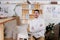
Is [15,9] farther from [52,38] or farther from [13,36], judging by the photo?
[52,38]

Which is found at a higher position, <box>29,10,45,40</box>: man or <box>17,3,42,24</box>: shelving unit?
<box>17,3,42,24</box>: shelving unit

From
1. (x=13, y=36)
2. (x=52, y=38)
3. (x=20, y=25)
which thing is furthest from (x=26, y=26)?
(x=52, y=38)

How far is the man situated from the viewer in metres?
1.57


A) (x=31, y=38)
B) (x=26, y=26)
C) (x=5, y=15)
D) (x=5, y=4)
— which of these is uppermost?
(x=5, y=4)

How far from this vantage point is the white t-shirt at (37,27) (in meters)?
1.57

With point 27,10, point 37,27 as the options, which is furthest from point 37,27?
point 27,10

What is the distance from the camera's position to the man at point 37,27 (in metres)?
1.57

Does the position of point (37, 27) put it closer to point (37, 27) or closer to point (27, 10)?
point (37, 27)

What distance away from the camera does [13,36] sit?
1587 millimetres

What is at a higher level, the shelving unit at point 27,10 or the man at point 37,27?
the shelving unit at point 27,10

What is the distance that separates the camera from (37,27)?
158 centimetres

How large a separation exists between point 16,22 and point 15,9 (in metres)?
0.15

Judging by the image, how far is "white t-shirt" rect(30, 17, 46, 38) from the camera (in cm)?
157

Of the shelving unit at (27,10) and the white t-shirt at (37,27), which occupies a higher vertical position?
the shelving unit at (27,10)
